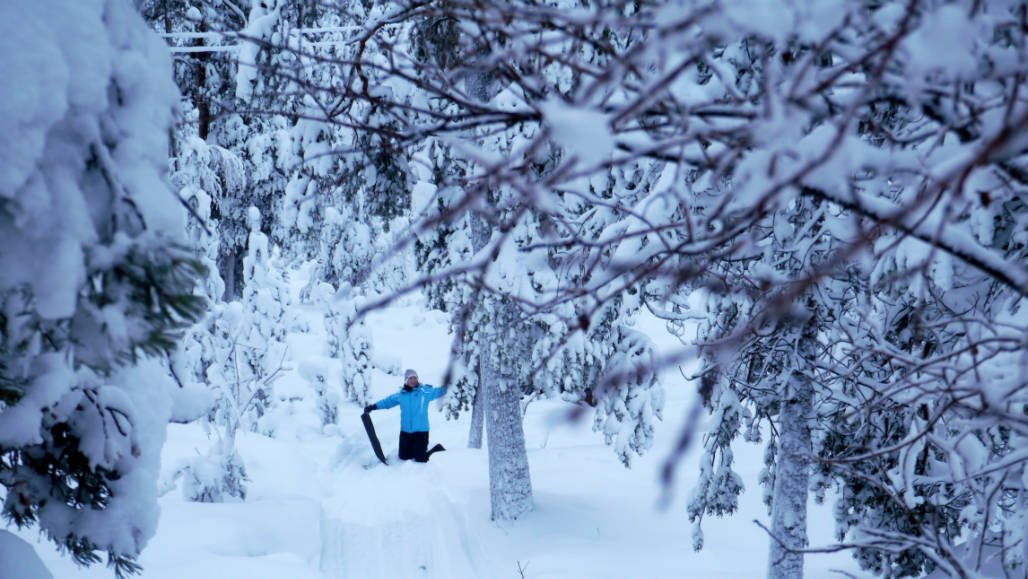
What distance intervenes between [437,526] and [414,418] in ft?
10.5

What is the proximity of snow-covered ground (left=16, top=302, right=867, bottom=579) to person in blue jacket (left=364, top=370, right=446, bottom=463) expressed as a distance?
0.35 m

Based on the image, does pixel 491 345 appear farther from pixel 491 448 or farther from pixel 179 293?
pixel 179 293

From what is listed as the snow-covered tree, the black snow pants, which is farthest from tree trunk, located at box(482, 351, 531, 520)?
the snow-covered tree

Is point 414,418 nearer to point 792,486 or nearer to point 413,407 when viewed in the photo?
point 413,407

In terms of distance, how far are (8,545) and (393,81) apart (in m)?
5.51

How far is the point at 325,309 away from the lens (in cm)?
1605

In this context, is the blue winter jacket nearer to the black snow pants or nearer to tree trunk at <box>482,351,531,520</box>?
the black snow pants

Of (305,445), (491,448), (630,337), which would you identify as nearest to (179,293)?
(630,337)

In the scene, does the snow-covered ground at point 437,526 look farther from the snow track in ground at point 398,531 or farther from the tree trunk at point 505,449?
the tree trunk at point 505,449

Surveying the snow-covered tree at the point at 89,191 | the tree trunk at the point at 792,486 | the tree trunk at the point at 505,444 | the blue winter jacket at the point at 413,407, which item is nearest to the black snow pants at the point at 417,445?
the blue winter jacket at the point at 413,407

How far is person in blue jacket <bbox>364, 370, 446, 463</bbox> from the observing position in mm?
11523

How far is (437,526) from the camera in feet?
28.0

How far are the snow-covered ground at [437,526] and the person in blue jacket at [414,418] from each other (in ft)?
1.15

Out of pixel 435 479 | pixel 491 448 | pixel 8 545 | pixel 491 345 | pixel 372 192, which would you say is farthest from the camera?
pixel 435 479
